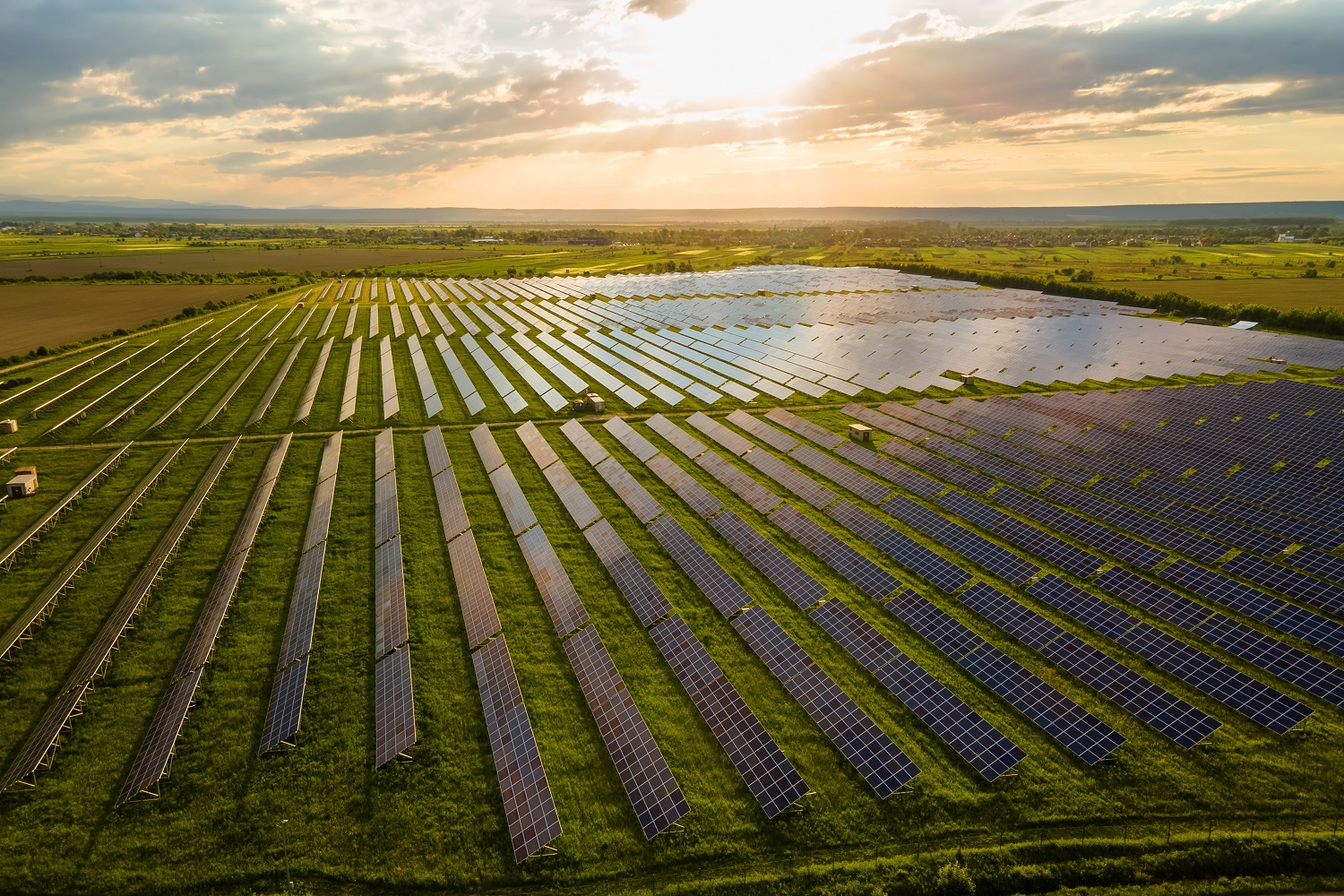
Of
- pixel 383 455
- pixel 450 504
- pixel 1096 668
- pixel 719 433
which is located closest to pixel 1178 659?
pixel 1096 668

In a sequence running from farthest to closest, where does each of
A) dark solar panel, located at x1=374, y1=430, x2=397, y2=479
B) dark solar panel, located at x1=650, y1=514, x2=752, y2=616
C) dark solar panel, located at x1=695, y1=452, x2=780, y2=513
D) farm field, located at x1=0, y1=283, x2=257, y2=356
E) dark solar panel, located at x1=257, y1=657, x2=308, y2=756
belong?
farm field, located at x1=0, y1=283, x2=257, y2=356, dark solar panel, located at x1=374, y1=430, x2=397, y2=479, dark solar panel, located at x1=695, y1=452, x2=780, y2=513, dark solar panel, located at x1=650, y1=514, x2=752, y2=616, dark solar panel, located at x1=257, y1=657, x2=308, y2=756

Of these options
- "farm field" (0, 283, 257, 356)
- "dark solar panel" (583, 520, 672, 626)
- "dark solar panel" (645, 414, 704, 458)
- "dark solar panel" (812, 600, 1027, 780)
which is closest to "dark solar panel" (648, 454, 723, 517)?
"dark solar panel" (645, 414, 704, 458)

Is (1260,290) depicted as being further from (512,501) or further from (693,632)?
(512,501)

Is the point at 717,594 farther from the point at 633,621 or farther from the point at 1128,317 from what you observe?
the point at 1128,317

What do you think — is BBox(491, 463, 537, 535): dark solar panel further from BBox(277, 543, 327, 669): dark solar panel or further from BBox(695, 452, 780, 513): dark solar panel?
BBox(695, 452, 780, 513): dark solar panel

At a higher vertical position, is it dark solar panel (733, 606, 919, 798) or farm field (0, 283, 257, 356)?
farm field (0, 283, 257, 356)

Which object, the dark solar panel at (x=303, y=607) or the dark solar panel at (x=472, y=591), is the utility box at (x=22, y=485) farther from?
the dark solar panel at (x=472, y=591)
